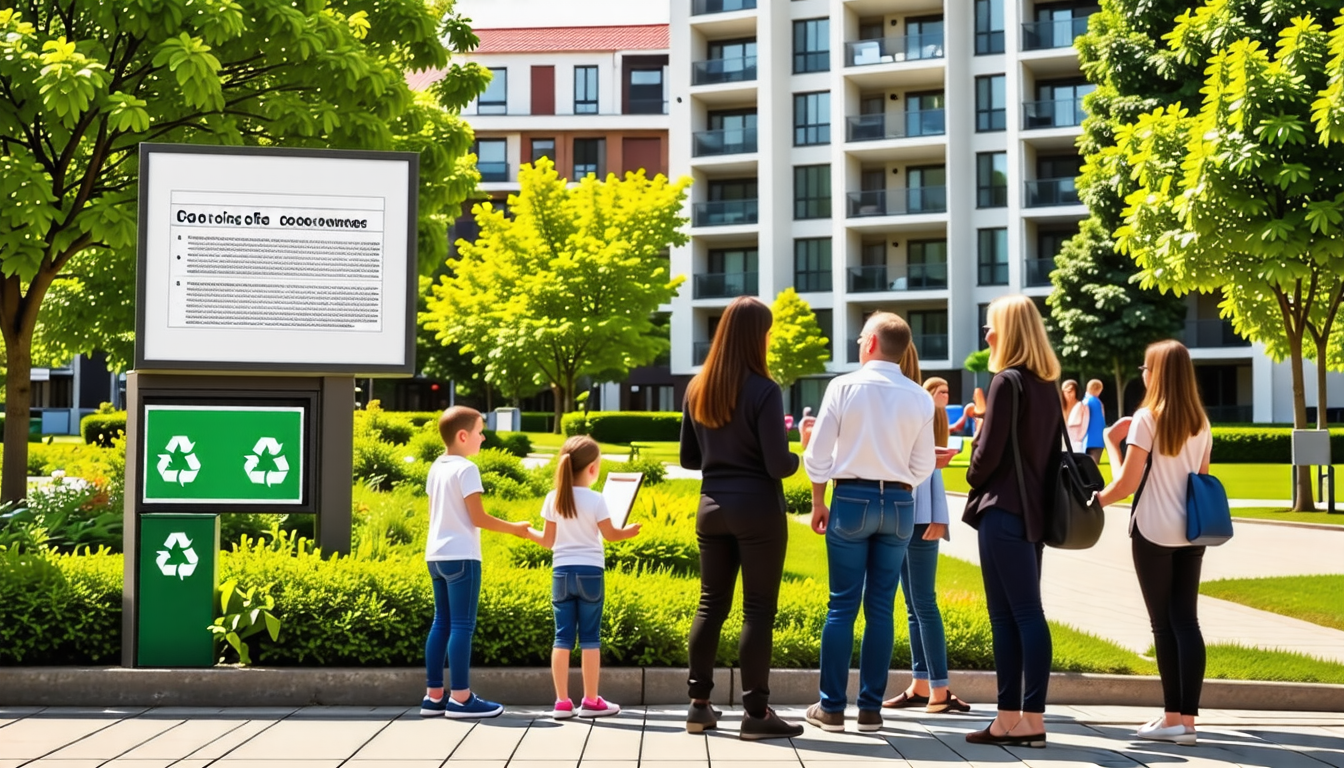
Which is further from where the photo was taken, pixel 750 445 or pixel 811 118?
pixel 811 118

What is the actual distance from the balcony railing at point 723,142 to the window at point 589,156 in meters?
8.36

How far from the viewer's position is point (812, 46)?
4988 cm

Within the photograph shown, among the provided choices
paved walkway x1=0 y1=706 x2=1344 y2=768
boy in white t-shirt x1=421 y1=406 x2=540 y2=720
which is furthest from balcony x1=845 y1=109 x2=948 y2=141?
boy in white t-shirt x1=421 y1=406 x2=540 y2=720

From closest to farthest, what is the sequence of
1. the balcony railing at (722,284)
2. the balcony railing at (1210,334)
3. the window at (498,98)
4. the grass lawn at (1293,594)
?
the grass lawn at (1293,594) < the balcony railing at (1210,334) < the balcony railing at (722,284) < the window at (498,98)

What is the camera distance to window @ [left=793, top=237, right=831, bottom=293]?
49938mm

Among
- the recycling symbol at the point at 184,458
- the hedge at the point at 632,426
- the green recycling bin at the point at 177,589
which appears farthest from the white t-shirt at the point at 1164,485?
the hedge at the point at 632,426

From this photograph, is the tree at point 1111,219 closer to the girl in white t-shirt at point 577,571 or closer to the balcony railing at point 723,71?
the balcony railing at point 723,71

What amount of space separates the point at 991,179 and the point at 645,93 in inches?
711

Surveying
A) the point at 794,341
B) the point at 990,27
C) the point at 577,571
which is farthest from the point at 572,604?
the point at 990,27

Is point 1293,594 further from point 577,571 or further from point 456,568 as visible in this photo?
point 456,568

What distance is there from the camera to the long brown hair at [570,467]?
6.28 metres

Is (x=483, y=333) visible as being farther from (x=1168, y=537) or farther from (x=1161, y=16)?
(x=1168, y=537)

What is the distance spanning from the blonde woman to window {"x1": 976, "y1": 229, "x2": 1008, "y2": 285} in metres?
43.2

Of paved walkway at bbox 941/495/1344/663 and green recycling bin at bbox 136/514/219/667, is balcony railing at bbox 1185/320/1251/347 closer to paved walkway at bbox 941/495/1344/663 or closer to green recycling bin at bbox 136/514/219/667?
paved walkway at bbox 941/495/1344/663
